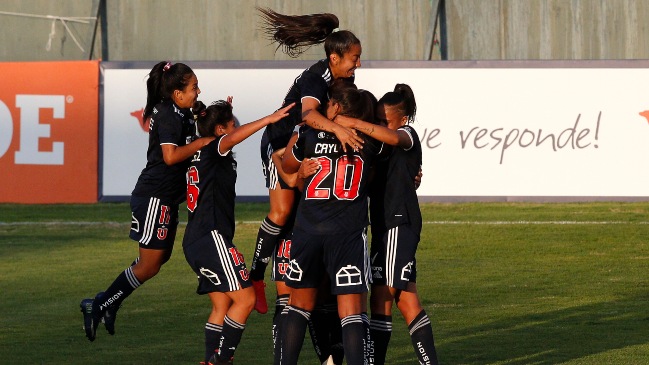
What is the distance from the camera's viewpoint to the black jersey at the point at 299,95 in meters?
7.87

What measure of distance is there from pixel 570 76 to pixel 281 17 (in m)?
10.6

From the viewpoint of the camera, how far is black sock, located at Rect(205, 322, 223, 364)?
802 centimetres

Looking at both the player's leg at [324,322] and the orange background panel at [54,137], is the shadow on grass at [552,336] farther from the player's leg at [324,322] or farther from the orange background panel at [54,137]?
the orange background panel at [54,137]

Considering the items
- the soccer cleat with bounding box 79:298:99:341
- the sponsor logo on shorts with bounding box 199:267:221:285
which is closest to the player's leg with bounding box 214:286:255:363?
the sponsor logo on shorts with bounding box 199:267:221:285

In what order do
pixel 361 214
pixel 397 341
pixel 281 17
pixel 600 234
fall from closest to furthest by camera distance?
pixel 361 214 → pixel 281 17 → pixel 397 341 → pixel 600 234

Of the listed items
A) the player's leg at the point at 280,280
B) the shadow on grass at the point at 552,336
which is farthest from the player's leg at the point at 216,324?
the shadow on grass at the point at 552,336

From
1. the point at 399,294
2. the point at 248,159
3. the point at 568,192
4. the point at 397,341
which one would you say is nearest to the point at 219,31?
the point at 248,159

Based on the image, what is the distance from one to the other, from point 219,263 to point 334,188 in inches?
44.0

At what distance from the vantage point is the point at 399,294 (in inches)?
306

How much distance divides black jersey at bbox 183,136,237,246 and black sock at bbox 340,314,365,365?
1214mm

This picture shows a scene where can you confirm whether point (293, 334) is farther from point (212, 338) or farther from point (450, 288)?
point (450, 288)

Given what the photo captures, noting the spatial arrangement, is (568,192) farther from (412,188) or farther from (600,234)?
(412,188)

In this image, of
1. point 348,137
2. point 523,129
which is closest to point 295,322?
point 348,137

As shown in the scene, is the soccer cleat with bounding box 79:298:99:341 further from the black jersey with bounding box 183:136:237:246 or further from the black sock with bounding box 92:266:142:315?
the black jersey with bounding box 183:136:237:246
